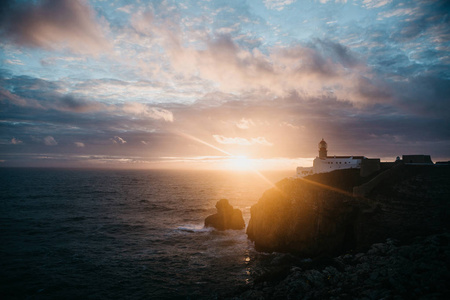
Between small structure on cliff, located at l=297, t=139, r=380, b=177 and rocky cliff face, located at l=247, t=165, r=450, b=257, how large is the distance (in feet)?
14.0

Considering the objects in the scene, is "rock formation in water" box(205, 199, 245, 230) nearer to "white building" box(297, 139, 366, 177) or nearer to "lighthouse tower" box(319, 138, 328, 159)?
"white building" box(297, 139, 366, 177)

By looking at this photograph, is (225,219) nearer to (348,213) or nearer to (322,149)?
(348,213)

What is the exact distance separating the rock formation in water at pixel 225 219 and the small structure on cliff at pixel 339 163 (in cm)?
2520

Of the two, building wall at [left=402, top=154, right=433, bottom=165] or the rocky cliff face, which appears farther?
building wall at [left=402, top=154, right=433, bottom=165]

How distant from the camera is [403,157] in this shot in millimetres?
50500

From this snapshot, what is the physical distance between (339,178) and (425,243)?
90.5ft

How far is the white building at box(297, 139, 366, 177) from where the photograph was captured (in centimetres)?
5001

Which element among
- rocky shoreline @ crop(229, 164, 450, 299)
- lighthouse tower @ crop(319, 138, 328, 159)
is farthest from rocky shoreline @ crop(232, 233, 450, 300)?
lighthouse tower @ crop(319, 138, 328, 159)

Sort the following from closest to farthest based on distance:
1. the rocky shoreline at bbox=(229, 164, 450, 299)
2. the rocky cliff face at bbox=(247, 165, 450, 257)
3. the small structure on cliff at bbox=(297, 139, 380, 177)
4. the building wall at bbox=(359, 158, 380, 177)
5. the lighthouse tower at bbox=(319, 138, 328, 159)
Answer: the rocky shoreline at bbox=(229, 164, 450, 299)
the rocky cliff face at bbox=(247, 165, 450, 257)
the building wall at bbox=(359, 158, 380, 177)
the small structure on cliff at bbox=(297, 139, 380, 177)
the lighthouse tower at bbox=(319, 138, 328, 159)

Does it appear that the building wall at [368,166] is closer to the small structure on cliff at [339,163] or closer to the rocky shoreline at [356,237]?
the small structure on cliff at [339,163]

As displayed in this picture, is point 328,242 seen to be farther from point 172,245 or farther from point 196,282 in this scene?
point 172,245

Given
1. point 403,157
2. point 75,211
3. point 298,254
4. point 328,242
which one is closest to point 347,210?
point 328,242

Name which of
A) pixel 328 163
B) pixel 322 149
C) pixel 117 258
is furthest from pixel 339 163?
pixel 117 258

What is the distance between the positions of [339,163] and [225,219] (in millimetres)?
30230
